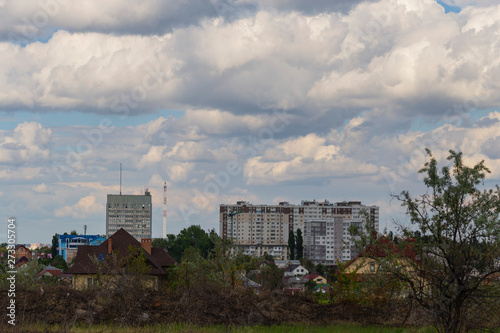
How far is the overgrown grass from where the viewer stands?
15.1 meters

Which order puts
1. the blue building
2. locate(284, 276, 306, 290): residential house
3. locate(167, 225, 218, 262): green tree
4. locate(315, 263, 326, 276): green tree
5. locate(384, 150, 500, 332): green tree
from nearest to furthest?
locate(384, 150, 500, 332): green tree < locate(284, 276, 306, 290): residential house < locate(315, 263, 326, 276): green tree < locate(167, 225, 218, 262): green tree < the blue building

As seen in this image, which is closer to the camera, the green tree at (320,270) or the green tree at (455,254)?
the green tree at (455,254)

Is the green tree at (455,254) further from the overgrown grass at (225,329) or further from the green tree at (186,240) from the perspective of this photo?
the green tree at (186,240)

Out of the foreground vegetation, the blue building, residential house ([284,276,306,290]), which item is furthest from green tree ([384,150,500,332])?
the blue building

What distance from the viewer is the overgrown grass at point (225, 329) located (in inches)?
596

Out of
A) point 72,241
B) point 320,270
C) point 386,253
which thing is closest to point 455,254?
point 386,253

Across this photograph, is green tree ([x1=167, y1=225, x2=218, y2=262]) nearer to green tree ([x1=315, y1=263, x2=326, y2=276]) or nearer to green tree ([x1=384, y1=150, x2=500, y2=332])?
green tree ([x1=315, y1=263, x2=326, y2=276])

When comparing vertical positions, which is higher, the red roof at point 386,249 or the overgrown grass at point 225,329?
the red roof at point 386,249

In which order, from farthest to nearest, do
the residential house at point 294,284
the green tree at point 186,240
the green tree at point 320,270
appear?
the green tree at point 186,240 < the green tree at point 320,270 < the residential house at point 294,284

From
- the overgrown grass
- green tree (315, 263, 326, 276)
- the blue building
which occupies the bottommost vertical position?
green tree (315, 263, 326, 276)

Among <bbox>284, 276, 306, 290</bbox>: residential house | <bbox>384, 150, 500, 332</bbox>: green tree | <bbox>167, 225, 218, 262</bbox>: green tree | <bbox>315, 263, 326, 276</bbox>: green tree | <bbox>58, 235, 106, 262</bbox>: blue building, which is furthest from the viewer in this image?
<bbox>58, 235, 106, 262</bbox>: blue building

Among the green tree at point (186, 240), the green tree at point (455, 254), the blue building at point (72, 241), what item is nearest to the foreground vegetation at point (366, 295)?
the green tree at point (455, 254)

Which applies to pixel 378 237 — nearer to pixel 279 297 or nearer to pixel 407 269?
pixel 407 269

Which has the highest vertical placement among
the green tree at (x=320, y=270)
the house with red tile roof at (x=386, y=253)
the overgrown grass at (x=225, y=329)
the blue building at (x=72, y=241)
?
the house with red tile roof at (x=386, y=253)
